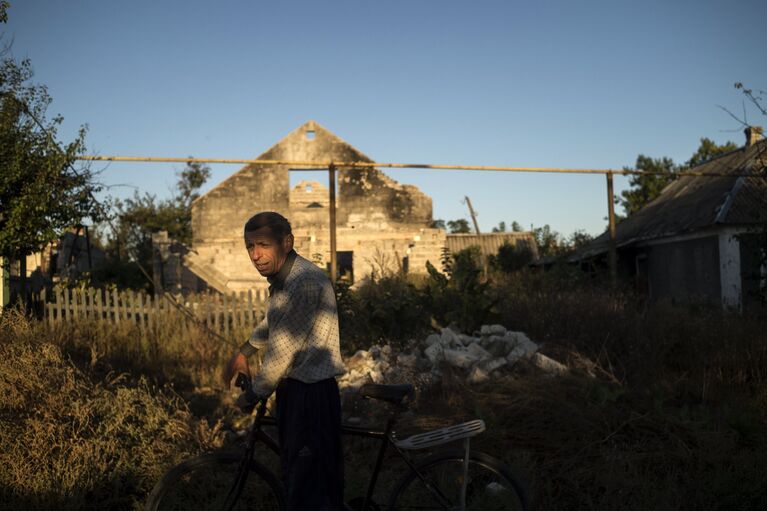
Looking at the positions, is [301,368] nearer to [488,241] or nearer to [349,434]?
[349,434]

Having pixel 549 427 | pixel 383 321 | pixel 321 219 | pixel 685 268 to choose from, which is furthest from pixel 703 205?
pixel 549 427

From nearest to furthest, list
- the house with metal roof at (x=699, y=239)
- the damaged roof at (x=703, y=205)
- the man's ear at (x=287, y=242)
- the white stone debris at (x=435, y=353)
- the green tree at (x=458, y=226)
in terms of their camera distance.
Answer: the man's ear at (x=287, y=242) → the white stone debris at (x=435, y=353) → the house with metal roof at (x=699, y=239) → the damaged roof at (x=703, y=205) → the green tree at (x=458, y=226)

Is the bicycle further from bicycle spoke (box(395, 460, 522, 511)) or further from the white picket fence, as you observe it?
the white picket fence

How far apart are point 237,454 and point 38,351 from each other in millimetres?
2973

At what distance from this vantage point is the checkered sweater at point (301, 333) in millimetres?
2707

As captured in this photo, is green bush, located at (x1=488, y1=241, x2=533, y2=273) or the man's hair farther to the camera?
green bush, located at (x1=488, y1=241, x2=533, y2=273)

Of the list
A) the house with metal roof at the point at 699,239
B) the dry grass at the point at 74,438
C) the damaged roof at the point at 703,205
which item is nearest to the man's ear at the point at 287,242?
the dry grass at the point at 74,438

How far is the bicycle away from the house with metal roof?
956 cm

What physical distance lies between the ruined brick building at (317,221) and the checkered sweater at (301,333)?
57.5 ft

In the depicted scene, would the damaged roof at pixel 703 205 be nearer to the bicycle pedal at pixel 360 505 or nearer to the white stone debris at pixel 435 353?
the white stone debris at pixel 435 353

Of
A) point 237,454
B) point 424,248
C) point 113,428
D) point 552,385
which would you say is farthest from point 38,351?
point 424,248

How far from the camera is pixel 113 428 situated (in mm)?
4375

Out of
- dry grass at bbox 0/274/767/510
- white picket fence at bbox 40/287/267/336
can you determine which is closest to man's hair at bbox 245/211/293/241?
dry grass at bbox 0/274/767/510

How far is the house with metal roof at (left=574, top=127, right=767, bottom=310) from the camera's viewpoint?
47.8ft
